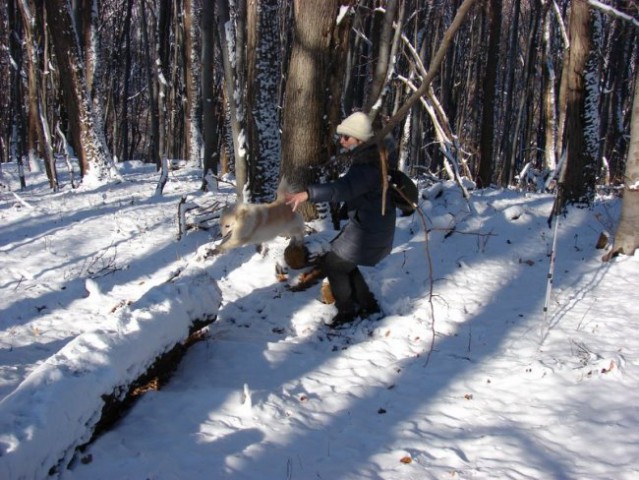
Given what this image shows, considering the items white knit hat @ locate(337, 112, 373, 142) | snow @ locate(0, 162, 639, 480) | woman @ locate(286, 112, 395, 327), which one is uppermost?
white knit hat @ locate(337, 112, 373, 142)

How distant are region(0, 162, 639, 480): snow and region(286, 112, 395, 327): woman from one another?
40cm

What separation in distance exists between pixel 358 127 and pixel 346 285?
59.7 inches

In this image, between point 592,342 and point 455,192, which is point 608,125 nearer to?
point 455,192

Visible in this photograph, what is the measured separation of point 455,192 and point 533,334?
346 cm

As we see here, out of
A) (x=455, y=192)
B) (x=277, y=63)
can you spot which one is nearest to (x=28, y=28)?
(x=277, y=63)

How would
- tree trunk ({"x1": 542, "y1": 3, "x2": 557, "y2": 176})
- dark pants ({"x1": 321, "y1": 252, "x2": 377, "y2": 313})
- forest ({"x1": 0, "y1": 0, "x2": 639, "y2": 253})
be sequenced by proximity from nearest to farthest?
dark pants ({"x1": 321, "y1": 252, "x2": 377, "y2": 313}), forest ({"x1": 0, "y1": 0, "x2": 639, "y2": 253}), tree trunk ({"x1": 542, "y1": 3, "x2": 557, "y2": 176})

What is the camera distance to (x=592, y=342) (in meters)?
4.68

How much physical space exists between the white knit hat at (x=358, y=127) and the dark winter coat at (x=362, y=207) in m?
0.12

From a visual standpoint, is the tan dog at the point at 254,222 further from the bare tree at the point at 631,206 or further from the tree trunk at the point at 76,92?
the tree trunk at the point at 76,92

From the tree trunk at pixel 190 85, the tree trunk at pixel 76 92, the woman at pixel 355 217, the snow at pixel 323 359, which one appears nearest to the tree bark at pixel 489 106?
the snow at pixel 323 359

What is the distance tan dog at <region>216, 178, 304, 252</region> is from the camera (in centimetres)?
403

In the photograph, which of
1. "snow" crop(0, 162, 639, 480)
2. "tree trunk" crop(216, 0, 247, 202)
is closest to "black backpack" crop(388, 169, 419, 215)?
"snow" crop(0, 162, 639, 480)

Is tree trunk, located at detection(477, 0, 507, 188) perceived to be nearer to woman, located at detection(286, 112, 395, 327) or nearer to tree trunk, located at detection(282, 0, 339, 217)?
tree trunk, located at detection(282, 0, 339, 217)

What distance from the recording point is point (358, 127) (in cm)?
426
